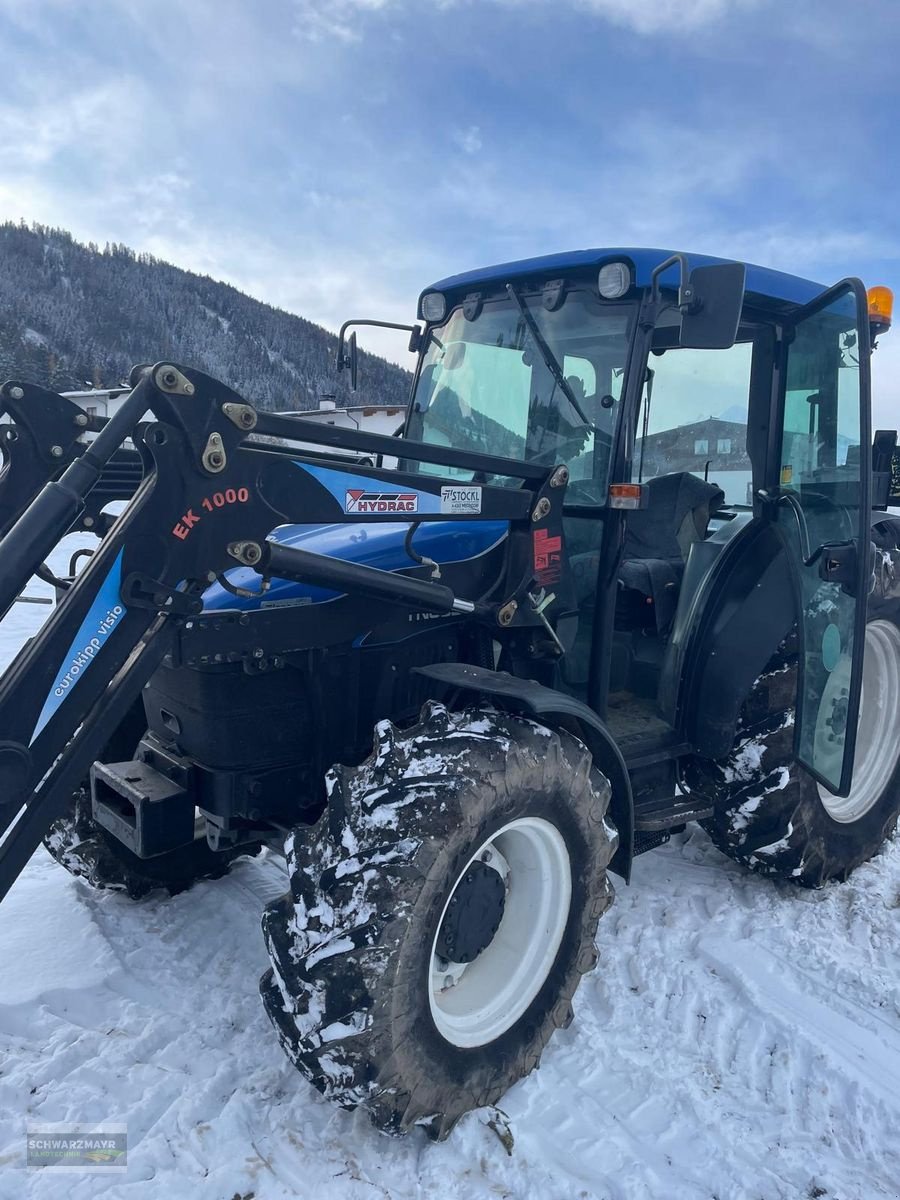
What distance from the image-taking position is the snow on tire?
7.15ft

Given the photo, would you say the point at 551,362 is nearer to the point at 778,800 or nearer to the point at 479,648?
the point at 479,648

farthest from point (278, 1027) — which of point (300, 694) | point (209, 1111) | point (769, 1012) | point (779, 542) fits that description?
point (779, 542)

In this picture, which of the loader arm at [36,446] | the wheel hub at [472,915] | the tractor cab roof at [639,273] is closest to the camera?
the wheel hub at [472,915]

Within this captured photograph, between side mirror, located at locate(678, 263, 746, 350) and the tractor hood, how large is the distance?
0.87m

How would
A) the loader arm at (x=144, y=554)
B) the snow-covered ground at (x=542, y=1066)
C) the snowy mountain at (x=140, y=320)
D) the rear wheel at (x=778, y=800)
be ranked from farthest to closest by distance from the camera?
the snowy mountain at (x=140, y=320), the rear wheel at (x=778, y=800), the snow-covered ground at (x=542, y=1066), the loader arm at (x=144, y=554)

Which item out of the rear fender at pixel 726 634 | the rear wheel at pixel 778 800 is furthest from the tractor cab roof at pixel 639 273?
the rear wheel at pixel 778 800

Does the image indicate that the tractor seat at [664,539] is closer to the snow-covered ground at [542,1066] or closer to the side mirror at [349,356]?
the snow-covered ground at [542,1066]

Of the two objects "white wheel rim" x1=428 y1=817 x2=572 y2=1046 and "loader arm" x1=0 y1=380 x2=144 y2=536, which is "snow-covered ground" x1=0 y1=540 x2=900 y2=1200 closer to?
"white wheel rim" x1=428 y1=817 x2=572 y2=1046

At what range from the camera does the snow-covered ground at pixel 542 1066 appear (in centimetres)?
229

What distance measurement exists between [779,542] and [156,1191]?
3087mm

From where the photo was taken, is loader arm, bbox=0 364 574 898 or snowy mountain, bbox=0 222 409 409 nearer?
loader arm, bbox=0 364 574 898

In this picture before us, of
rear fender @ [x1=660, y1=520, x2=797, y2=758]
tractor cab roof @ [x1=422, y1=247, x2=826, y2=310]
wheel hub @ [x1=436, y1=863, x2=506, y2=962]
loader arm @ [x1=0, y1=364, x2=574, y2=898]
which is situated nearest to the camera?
loader arm @ [x1=0, y1=364, x2=574, y2=898]

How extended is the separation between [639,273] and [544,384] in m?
0.52

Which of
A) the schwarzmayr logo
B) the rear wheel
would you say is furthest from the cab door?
the schwarzmayr logo
